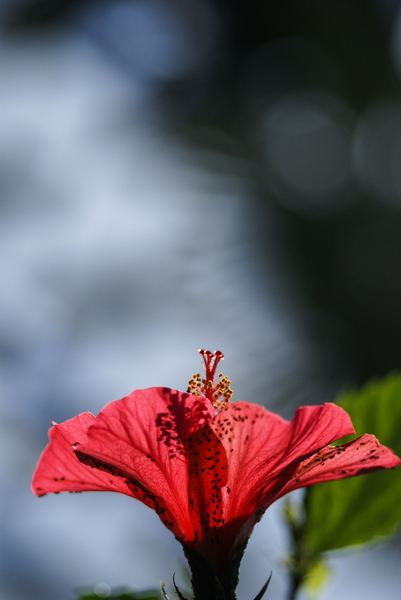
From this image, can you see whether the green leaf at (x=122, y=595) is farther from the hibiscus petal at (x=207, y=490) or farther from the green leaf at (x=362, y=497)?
the green leaf at (x=362, y=497)

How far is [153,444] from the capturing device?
1.37ft

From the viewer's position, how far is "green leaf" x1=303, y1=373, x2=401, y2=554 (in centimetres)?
57

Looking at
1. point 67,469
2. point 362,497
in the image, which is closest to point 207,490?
point 67,469

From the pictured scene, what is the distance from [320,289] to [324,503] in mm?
2972

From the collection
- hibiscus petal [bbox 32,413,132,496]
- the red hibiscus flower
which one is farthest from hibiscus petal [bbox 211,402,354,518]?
hibiscus petal [bbox 32,413,132,496]

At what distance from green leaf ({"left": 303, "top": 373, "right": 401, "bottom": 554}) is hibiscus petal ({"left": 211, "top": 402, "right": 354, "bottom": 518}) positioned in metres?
0.20

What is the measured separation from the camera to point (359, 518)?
59cm

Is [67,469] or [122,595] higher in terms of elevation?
[67,469]

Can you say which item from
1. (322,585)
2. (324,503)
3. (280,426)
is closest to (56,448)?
(280,426)

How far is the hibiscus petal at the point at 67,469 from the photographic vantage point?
0.45 m

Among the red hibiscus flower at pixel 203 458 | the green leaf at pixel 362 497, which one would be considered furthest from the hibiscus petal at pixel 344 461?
the green leaf at pixel 362 497

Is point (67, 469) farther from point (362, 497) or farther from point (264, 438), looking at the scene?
point (362, 497)

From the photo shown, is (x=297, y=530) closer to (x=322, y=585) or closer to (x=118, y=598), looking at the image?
(x=322, y=585)

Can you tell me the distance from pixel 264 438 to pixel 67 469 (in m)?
0.19
